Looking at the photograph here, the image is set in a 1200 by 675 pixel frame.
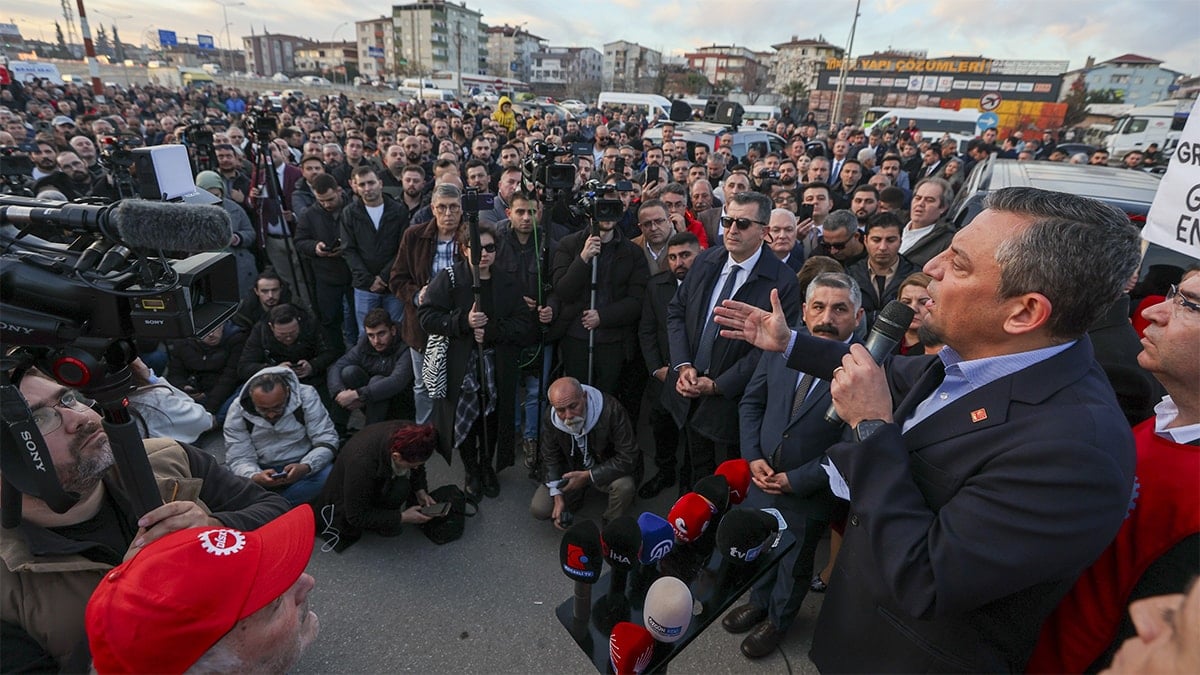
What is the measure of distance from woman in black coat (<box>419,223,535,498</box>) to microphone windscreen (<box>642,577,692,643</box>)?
2.39 m

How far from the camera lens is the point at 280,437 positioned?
3775mm

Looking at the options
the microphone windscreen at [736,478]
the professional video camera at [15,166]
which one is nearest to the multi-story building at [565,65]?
the professional video camera at [15,166]

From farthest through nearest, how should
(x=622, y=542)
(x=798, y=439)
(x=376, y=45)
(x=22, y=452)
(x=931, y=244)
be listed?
(x=376, y=45), (x=931, y=244), (x=798, y=439), (x=622, y=542), (x=22, y=452)

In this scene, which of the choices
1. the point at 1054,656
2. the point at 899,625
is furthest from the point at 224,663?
the point at 1054,656

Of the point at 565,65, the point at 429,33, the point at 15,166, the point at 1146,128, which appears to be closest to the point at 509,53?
the point at 565,65

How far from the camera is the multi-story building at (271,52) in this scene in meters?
92.8

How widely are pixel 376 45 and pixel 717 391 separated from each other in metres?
107

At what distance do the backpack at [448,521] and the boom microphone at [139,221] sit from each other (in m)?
2.62

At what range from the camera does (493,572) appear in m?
3.27

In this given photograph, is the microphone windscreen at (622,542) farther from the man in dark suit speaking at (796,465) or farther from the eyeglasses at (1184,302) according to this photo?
the eyeglasses at (1184,302)

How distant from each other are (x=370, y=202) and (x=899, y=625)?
5203mm

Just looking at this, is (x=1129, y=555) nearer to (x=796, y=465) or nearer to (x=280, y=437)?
(x=796, y=465)

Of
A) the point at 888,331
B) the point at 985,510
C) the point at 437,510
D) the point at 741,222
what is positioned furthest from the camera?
the point at 437,510

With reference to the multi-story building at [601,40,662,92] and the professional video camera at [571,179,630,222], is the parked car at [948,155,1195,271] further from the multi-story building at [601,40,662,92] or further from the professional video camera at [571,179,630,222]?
the multi-story building at [601,40,662,92]
